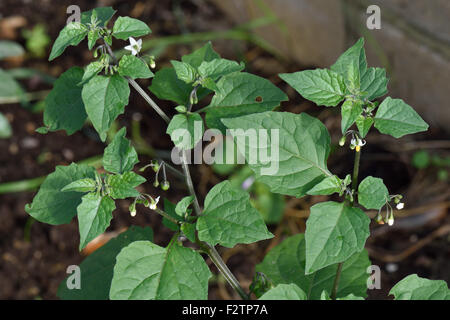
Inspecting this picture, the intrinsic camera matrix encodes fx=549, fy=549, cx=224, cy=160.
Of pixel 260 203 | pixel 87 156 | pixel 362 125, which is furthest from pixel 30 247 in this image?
pixel 362 125

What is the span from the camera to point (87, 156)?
3.75m

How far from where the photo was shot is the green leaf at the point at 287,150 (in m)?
1.69

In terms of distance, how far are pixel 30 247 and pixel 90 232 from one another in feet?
6.58

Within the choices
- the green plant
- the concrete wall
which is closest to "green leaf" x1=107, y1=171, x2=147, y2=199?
the green plant

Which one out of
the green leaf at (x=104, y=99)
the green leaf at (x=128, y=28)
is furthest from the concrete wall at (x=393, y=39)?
the green leaf at (x=104, y=99)

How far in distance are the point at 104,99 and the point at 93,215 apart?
1.17 ft

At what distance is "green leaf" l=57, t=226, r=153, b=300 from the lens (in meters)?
2.03

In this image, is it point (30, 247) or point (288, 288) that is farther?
point (30, 247)

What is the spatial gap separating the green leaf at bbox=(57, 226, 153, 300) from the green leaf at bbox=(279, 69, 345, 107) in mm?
805

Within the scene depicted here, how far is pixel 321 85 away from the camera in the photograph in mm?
1691

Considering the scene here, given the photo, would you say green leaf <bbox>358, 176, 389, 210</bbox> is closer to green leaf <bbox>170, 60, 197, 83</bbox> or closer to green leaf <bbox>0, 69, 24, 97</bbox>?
green leaf <bbox>170, 60, 197, 83</bbox>

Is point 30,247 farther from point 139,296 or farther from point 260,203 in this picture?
point 139,296

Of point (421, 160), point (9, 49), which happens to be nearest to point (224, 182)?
point (421, 160)

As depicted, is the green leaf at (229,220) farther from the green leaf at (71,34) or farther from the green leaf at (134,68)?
the green leaf at (71,34)
